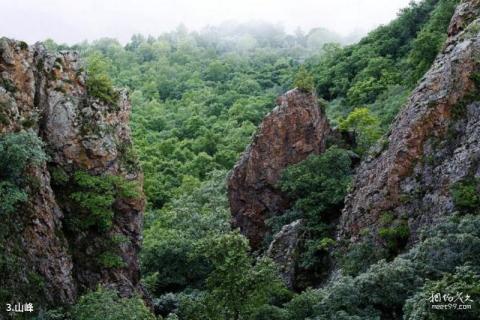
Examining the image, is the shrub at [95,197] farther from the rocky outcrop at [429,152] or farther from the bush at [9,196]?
the rocky outcrop at [429,152]

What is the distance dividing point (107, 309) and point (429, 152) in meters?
15.4

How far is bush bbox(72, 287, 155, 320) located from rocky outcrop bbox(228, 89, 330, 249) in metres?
17.1

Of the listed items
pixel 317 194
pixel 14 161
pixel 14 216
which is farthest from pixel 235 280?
pixel 317 194

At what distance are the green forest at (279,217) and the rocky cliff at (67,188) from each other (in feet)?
1.62

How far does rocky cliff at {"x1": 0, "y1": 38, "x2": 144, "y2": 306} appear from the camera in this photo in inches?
886

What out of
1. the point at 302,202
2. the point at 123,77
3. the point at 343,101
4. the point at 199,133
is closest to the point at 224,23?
the point at 123,77

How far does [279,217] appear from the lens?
34.8 meters

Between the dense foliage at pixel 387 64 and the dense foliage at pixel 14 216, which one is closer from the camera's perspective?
the dense foliage at pixel 14 216

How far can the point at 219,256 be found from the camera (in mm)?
22453

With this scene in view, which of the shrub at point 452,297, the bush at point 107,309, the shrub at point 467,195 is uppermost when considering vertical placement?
the shrub at point 467,195

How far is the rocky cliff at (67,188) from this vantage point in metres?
22.5

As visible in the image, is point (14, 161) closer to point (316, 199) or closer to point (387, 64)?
point (316, 199)

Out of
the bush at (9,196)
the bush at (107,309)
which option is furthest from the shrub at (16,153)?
the bush at (107,309)

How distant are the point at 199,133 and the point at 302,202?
43337 millimetres
